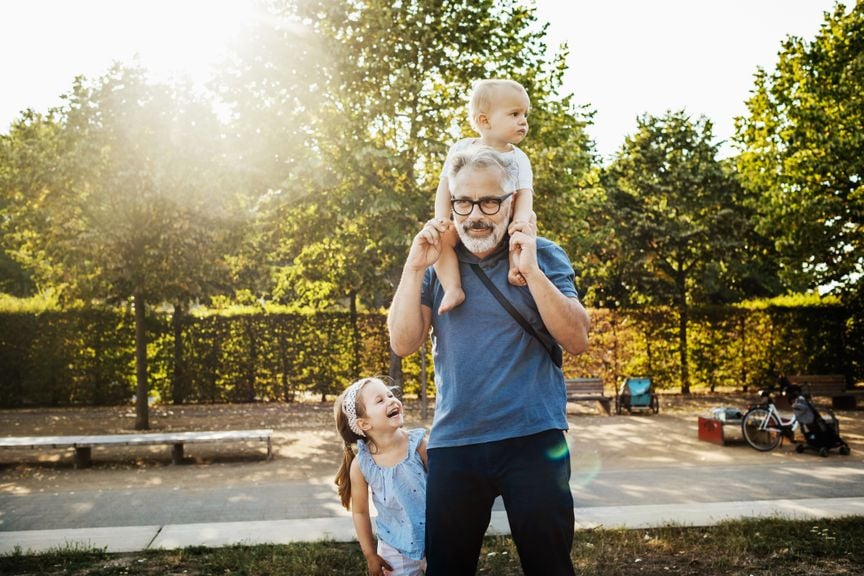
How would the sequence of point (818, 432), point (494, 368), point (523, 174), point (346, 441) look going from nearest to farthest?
point (494, 368) < point (523, 174) < point (346, 441) < point (818, 432)

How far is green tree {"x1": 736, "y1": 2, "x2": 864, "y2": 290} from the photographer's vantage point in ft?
56.1

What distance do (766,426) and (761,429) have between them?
81 mm

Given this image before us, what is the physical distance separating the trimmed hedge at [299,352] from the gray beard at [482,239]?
16.8m

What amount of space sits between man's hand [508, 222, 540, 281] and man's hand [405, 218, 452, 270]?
237 millimetres

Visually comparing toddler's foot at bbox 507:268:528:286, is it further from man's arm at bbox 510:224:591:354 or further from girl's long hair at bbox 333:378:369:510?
girl's long hair at bbox 333:378:369:510

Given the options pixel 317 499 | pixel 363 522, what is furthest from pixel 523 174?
pixel 317 499

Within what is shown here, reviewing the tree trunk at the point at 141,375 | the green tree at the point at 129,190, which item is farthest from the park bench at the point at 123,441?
the green tree at the point at 129,190

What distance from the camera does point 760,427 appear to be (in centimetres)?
1195

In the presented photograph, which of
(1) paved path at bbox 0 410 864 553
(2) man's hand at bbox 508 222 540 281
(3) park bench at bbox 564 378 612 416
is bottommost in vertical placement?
(1) paved path at bbox 0 410 864 553

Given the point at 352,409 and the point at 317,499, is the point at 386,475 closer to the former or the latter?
the point at 352,409

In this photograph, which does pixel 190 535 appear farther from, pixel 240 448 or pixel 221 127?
pixel 221 127

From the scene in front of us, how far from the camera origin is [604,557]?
19.4 ft

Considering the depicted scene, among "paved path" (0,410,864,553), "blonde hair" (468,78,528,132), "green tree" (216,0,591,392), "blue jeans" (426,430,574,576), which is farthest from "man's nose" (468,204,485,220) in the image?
"green tree" (216,0,591,392)

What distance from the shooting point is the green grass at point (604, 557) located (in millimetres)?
5719
